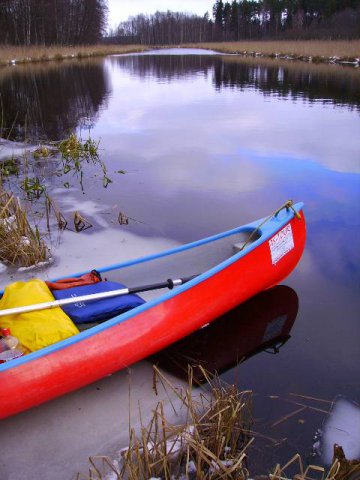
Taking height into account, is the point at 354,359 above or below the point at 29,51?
below

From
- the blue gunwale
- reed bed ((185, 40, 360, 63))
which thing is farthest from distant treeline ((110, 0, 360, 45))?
the blue gunwale

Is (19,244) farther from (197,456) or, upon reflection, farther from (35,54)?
(35,54)

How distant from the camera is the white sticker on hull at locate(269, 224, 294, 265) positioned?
3.41 metres

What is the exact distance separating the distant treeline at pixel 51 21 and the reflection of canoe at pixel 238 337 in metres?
28.4

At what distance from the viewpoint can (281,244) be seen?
11.4ft

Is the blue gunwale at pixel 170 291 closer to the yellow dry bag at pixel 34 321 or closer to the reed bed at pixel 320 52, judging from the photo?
the yellow dry bag at pixel 34 321

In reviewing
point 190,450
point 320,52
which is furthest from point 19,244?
point 320,52

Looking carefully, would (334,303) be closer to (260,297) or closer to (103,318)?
(260,297)

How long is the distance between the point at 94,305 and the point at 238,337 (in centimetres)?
113

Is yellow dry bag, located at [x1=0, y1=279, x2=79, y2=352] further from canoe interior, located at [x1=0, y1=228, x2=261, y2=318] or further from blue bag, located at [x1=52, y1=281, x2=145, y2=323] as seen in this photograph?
canoe interior, located at [x1=0, y1=228, x2=261, y2=318]

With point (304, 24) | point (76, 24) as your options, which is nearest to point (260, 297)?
point (76, 24)

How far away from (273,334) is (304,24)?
193 feet

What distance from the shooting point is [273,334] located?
11.0ft

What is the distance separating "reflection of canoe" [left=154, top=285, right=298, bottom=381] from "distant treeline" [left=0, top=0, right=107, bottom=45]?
28369 mm
